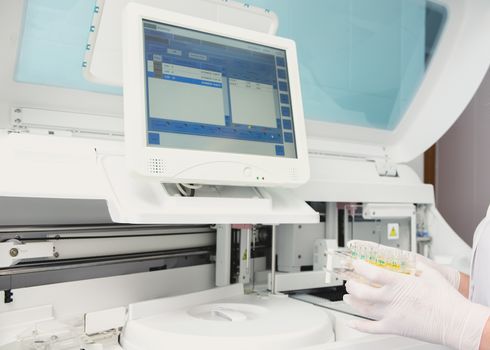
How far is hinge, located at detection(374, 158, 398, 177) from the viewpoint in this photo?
79.3 inches

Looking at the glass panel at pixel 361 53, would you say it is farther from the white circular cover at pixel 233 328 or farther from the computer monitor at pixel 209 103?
the white circular cover at pixel 233 328

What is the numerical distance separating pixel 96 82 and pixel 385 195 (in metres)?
1.18

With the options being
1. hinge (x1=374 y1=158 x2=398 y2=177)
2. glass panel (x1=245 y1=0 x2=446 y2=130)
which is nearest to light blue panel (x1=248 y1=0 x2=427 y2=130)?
glass panel (x1=245 y1=0 x2=446 y2=130)

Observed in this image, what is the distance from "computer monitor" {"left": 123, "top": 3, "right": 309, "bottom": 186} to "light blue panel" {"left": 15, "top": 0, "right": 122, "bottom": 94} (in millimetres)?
225

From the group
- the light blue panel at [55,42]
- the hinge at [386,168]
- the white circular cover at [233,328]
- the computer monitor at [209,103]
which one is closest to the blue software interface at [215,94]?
the computer monitor at [209,103]

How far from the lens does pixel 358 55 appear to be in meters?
2.02

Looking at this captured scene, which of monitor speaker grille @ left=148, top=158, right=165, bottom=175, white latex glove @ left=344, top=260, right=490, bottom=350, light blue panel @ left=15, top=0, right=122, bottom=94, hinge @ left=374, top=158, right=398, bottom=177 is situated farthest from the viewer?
hinge @ left=374, top=158, right=398, bottom=177

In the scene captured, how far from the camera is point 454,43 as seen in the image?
2.05m

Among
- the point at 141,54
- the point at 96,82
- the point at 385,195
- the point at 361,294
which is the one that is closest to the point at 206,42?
the point at 141,54

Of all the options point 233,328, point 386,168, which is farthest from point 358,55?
point 233,328

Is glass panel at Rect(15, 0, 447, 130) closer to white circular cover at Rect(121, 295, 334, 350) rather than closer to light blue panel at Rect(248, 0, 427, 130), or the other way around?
light blue panel at Rect(248, 0, 427, 130)

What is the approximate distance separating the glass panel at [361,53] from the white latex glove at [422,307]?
101cm

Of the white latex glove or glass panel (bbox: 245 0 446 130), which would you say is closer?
the white latex glove

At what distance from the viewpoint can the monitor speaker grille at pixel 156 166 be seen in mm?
1061
